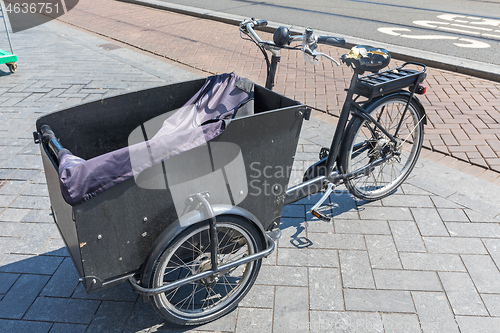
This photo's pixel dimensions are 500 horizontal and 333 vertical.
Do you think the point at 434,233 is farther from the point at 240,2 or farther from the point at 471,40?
the point at 240,2

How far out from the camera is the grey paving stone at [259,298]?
8.45 ft

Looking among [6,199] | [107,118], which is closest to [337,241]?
[107,118]

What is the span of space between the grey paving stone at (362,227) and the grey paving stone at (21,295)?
6.55 ft

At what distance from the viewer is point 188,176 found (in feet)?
6.83

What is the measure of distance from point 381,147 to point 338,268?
3.32 ft

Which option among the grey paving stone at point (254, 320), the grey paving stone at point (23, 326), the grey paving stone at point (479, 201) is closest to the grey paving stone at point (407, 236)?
the grey paving stone at point (479, 201)

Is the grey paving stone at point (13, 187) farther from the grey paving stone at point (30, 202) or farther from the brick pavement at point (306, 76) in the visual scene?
the brick pavement at point (306, 76)

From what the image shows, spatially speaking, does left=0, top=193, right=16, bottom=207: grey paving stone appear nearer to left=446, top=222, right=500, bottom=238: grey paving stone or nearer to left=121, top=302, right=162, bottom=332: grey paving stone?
left=121, top=302, right=162, bottom=332: grey paving stone

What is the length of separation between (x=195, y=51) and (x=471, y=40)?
4.82m

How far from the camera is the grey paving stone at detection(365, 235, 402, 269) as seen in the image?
2857 mm

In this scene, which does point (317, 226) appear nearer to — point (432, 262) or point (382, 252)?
point (382, 252)

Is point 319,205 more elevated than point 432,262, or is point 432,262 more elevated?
point 319,205

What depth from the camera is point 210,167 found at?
2137 millimetres

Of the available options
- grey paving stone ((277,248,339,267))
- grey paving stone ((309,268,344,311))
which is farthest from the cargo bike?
grey paving stone ((309,268,344,311))
